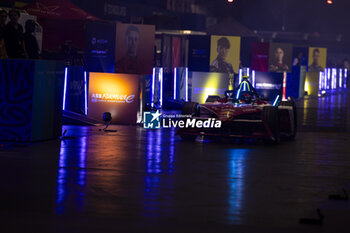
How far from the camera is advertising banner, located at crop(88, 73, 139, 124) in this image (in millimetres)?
19906

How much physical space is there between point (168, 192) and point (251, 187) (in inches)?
52.2

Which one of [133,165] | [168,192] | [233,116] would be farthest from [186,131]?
[168,192]

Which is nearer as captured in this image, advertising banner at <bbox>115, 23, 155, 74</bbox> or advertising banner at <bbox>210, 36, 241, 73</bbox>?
advertising banner at <bbox>115, 23, 155, 74</bbox>

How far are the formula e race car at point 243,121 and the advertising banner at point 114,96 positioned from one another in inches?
143

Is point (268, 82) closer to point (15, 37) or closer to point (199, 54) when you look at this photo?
point (199, 54)

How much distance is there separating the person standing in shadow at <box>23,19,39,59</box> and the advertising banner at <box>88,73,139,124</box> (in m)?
2.54

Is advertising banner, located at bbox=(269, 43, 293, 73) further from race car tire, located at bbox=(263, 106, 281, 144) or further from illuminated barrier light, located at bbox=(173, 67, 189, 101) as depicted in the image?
race car tire, located at bbox=(263, 106, 281, 144)

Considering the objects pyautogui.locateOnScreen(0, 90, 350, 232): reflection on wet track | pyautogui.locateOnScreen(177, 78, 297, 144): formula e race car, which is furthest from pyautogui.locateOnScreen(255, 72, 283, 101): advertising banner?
pyautogui.locateOnScreen(0, 90, 350, 232): reflection on wet track

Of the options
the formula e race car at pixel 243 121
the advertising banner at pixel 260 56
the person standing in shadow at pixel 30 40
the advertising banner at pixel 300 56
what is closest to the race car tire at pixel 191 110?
the formula e race car at pixel 243 121

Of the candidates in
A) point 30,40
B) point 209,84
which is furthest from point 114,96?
point 209,84

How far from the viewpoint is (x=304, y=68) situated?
39750 mm

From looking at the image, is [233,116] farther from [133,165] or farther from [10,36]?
[10,36]

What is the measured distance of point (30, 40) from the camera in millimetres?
17906

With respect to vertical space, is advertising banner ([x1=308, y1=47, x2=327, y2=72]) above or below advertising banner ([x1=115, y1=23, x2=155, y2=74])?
above
